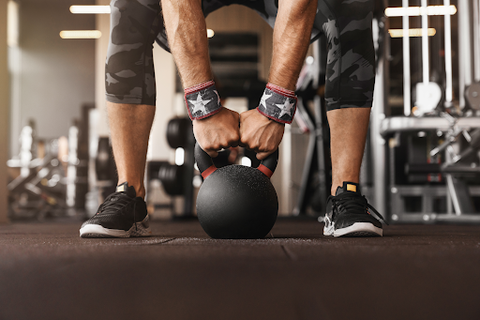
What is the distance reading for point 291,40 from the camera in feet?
3.59

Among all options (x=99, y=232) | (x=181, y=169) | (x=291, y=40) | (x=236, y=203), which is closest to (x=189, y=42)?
(x=291, y=40)

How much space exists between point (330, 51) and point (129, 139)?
2.21 feet

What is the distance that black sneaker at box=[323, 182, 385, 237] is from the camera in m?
1.06

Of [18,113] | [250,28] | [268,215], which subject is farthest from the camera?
[18,113]

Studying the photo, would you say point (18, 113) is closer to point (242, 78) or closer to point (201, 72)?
point (242, 78)

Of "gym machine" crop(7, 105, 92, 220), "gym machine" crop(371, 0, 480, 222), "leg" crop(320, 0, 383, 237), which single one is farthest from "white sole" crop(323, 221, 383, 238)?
"gym machine" crop(7, 105, 92, 220)

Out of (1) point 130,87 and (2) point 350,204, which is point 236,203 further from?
(1) point 130,87

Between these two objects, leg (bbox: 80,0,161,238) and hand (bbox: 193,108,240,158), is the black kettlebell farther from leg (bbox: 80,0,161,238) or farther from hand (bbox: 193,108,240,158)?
leg (bbox: 80,0,161,238)

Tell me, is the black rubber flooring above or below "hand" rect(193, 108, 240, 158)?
below

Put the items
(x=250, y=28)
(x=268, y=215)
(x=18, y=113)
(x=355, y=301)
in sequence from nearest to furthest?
(x=355, y=301)
(x=268, y=215)
(x=250, y=28)
(x=18, y=113)

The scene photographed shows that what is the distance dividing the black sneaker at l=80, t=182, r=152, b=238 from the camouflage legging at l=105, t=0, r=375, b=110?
0.29m

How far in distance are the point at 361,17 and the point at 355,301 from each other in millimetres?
925

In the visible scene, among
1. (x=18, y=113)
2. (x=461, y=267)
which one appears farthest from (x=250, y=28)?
(x=461, y=267)

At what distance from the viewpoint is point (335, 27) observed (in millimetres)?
1240
